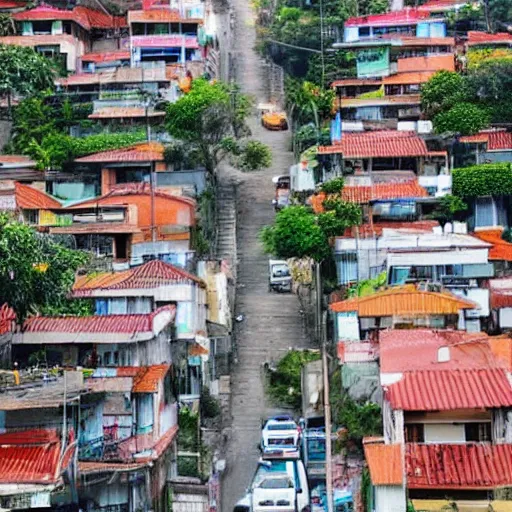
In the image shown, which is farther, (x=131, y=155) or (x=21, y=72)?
(x=21, y=72)

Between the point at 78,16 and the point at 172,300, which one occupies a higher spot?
the point at 78,16

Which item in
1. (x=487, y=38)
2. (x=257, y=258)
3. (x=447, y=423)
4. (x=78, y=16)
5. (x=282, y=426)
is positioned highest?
(x=78, y=16)

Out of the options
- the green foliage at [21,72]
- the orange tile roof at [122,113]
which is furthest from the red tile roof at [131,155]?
the green foliage at [21,72]

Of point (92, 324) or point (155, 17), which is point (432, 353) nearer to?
point (92, 324)

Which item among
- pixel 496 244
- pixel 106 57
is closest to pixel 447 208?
pixel 496 244

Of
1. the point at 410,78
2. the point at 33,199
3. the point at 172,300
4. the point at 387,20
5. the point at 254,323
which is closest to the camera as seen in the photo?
the point at 172,300

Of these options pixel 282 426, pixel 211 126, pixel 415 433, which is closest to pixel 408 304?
pixel 282 426

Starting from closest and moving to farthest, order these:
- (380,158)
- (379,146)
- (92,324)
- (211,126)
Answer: (92,324) → (380,158) → (379,146) → (211,126)
